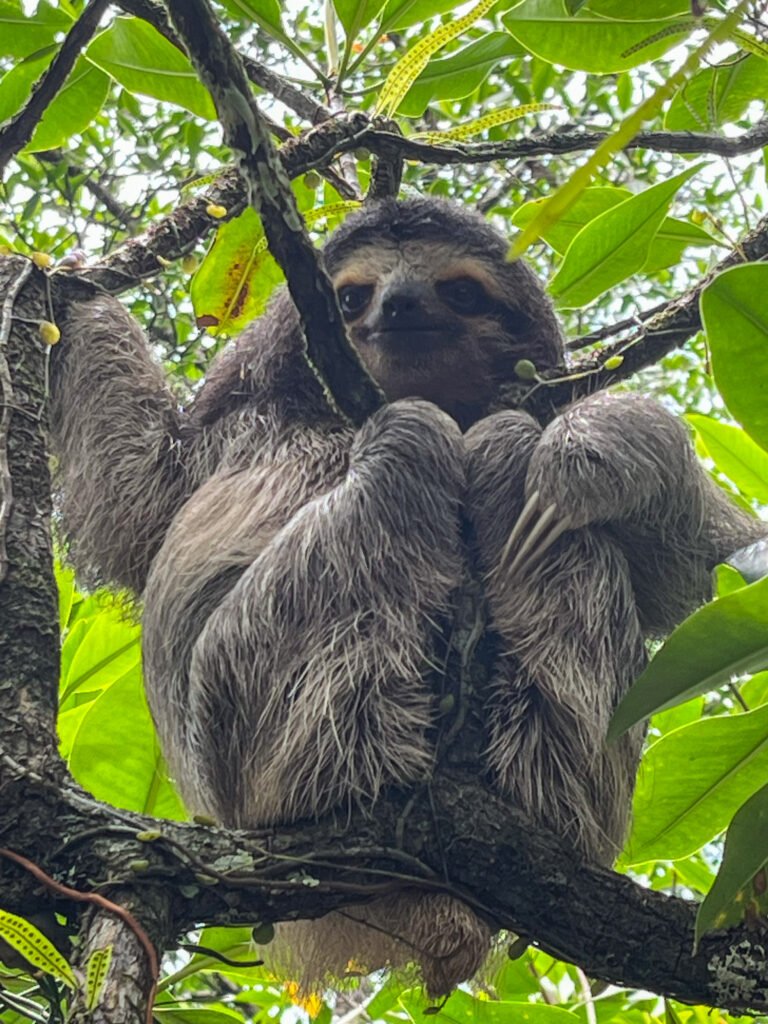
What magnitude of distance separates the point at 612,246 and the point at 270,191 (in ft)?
5.59

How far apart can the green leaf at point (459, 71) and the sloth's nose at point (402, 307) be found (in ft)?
2.91

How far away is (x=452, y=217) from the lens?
5.66 meters

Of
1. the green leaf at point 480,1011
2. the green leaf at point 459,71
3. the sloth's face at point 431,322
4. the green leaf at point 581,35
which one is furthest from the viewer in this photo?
the green leaf at point 459,71

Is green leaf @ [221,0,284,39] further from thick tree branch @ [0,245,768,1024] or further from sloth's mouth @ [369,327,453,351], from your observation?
thick tree branch @ [0,245,768,1024]

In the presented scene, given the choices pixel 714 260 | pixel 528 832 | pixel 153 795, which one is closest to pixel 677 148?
pixel 714 260

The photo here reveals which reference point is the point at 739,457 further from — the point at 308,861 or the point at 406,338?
the point at 308,861

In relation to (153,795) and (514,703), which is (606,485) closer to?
(514,703)

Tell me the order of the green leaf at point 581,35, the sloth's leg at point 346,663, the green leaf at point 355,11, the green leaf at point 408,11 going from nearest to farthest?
the sloth's leg at point 346,663 → the green leaf at point 581,35 → the green leaf at point 355,11 → the green leaf at point 408,11

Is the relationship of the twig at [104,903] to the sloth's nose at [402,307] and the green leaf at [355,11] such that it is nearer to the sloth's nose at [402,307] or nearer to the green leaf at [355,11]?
the sloth's nose at [402,307]

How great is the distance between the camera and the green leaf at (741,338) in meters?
2.89

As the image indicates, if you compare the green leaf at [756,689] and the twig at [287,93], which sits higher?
the twig at [287,93]

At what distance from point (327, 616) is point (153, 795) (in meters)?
1.34

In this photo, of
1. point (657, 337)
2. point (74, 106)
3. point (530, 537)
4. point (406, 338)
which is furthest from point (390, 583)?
point (74, 106)

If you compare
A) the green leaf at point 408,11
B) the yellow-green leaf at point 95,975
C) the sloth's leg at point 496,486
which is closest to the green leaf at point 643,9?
the green leaf at point 408,11
